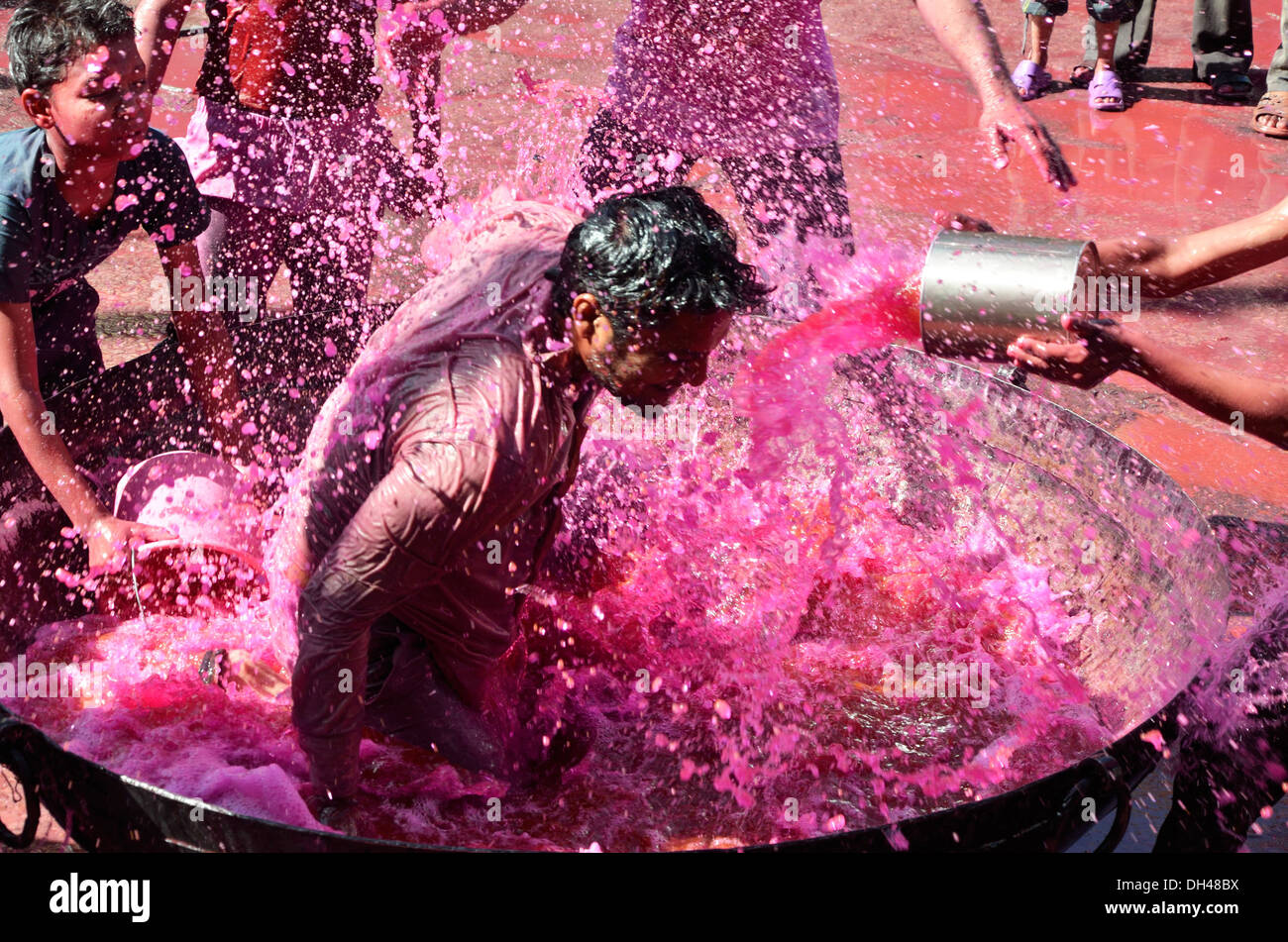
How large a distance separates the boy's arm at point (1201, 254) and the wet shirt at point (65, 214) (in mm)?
2267

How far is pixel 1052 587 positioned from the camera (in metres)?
3.27

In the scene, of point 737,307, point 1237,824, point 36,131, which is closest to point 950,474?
point 1237,824

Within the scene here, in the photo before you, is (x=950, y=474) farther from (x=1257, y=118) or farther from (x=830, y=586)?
(x=1257, y=118)

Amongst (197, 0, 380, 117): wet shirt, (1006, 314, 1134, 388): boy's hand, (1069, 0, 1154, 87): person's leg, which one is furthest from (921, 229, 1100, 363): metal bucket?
(1069, 0, 1154, 87): person's leg

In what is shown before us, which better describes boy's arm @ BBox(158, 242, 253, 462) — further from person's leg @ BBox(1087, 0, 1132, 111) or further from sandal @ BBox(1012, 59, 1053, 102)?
person's leg @ BBox(1087, 0, 1132, 111)

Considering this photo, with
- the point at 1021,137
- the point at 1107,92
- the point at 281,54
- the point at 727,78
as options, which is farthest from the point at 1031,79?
the point at 281,54

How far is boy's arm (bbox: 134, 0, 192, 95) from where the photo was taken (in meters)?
3.08

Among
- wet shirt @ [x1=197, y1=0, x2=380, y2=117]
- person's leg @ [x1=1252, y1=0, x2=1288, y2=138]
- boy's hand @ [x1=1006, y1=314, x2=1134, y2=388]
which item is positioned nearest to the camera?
boy's hand @ [x1=1006, y1=314, x2=1134, y2=388]

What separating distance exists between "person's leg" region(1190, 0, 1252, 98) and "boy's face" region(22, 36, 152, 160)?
6814 millimetres

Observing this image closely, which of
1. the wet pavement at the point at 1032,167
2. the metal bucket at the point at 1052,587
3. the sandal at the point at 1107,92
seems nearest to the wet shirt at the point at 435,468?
the metal bucket at the point at 1052,587

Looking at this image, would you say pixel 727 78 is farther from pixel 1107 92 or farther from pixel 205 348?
pixel 1107 92

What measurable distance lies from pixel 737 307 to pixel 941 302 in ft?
2.57

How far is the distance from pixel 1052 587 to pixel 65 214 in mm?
2720

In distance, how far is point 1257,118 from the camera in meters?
6.86
